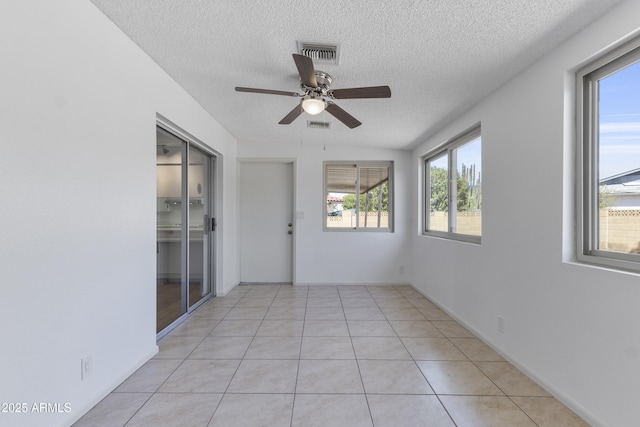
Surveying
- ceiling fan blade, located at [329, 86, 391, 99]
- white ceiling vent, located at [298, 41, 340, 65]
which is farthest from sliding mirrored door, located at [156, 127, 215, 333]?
ceiling fan blade, located at [329, 86, 391, 99]

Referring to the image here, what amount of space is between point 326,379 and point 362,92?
210 centimetres

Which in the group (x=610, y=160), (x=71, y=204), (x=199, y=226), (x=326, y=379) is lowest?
(x=326, y=379)

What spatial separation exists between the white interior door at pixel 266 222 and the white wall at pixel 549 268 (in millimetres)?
2980

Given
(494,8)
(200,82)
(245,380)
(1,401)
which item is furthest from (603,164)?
(1,401)

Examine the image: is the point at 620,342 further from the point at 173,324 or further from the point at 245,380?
the point at 173,324

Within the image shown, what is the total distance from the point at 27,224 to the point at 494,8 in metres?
2.63

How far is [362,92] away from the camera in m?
2.17

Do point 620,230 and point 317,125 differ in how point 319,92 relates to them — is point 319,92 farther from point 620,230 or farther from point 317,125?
point 620,230

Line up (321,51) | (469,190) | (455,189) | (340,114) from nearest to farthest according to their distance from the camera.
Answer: (321,51) < (340,114) < (469,190) < (455,189)

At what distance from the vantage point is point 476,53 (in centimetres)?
212

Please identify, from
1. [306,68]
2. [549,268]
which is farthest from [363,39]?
[549,268]

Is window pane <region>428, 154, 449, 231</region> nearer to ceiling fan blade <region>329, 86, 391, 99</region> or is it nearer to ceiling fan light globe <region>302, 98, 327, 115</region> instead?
ceiling fan blade <region>329, 86, 391, 99</region>

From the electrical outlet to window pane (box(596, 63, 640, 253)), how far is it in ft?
10.2

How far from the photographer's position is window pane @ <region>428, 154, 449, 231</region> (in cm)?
393
